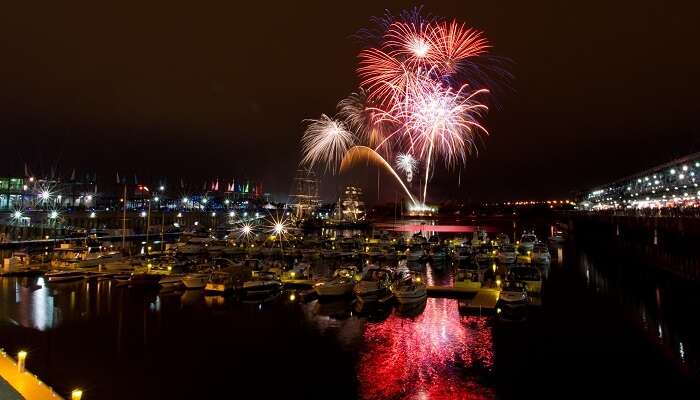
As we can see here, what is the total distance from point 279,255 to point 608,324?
37.8m

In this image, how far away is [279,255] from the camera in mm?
55875

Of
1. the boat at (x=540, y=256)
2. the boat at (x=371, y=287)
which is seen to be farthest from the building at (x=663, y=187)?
the boat at (x=371, y=287)

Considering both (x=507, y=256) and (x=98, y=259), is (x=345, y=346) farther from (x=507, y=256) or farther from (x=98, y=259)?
(x=98, y=259)

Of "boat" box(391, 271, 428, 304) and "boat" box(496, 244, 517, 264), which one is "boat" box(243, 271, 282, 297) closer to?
"boat" box(391, 271, 428, 304)

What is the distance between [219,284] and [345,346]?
47.8 feet

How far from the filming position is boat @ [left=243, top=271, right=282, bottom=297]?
31969mm

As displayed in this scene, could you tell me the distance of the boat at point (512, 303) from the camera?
2581 cm

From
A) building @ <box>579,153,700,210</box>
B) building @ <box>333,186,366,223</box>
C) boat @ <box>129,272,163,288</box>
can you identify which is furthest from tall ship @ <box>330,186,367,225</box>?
boat @ <box>129,272,163,288</box>

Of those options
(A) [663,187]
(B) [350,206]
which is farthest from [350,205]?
(A) [663,187]

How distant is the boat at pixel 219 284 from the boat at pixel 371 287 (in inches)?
358

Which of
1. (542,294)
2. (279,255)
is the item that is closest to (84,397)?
(542,294)

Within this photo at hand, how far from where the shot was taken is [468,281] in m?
33.1

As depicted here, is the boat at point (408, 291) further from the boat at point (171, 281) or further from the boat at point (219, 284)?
the boat at point (171, 281)

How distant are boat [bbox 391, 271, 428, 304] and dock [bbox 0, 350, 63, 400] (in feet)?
67.7
